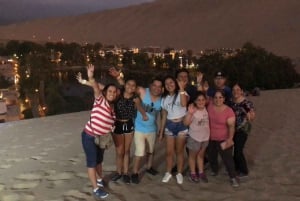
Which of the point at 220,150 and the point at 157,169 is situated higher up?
the point at 220,150

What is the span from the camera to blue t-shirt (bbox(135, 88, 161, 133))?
5395mm

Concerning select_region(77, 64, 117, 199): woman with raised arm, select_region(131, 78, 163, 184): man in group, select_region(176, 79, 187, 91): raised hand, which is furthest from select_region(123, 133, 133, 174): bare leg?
select_region(176, 79, 187, 91): raised hand

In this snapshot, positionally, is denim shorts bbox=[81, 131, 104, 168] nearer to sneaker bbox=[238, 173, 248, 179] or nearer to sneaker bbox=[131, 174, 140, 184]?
sneaker bbox=[131, 174, 140, 184]

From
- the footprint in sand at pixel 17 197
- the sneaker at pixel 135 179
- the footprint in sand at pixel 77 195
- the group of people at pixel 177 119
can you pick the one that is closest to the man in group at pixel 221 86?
the group of people at pixel 177 119

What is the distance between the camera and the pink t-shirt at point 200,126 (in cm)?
538

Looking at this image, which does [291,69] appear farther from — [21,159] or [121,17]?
[121,17]

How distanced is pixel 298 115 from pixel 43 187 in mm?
7820

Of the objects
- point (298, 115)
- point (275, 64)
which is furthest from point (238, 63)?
point (298, 115)

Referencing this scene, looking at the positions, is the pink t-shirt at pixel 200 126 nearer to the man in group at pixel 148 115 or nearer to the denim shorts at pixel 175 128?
the denim shorts at pixel 175 128

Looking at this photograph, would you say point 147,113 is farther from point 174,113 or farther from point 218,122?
point 218,122

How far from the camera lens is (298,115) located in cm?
1143

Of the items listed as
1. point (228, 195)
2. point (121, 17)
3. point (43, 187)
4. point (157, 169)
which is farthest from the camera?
point (121, 17)

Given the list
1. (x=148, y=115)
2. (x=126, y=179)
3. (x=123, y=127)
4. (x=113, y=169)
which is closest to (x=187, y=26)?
(x=113, y=169)

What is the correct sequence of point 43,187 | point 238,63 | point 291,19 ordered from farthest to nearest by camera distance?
point 291,19, point 238,63, point 43,187
